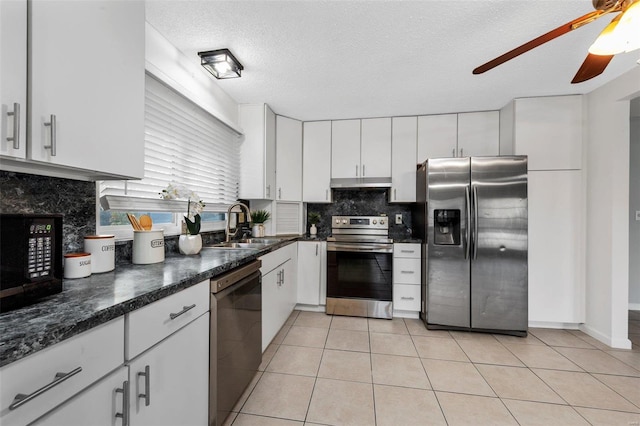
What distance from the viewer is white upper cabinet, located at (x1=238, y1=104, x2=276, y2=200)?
119 inches

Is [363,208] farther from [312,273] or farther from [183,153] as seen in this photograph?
[183,153]

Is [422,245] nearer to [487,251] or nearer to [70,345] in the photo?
[487,251]

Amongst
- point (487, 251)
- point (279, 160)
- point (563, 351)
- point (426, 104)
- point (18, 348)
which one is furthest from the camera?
point (279, 160)

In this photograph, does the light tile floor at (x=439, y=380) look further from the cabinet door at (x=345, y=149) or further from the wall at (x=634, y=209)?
the cabinet door at (x=345, y=149)

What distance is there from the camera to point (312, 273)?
3.27 metres

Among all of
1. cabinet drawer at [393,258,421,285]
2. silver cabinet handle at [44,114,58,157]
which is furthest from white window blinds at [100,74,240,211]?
cabinet drawer at [393,258,421,285]

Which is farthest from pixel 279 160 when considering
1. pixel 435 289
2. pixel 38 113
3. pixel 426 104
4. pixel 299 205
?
pixel 38 113

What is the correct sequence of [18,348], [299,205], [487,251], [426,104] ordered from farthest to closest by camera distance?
[299,205], [426,104], [487,251], [18,348]

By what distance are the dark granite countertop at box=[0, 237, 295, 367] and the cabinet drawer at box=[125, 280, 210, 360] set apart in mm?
31

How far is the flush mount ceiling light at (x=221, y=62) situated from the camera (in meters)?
1.99

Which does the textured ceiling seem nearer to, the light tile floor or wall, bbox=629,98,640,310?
wall, bbox=629,98,640,310

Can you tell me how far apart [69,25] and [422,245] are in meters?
3.12

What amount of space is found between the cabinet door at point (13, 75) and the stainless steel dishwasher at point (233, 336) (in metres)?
0.90

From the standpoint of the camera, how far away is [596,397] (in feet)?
5.83
